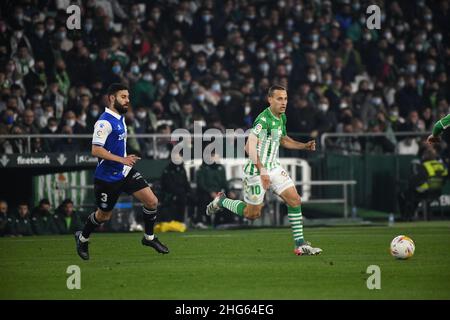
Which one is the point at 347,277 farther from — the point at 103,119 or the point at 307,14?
the point at 307,14

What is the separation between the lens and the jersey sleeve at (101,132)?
52.0 ft

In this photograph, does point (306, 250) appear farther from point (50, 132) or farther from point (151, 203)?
point (50, 132)

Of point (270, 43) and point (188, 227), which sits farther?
point (270, 43)

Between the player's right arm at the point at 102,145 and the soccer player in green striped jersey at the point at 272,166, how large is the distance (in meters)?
1.89

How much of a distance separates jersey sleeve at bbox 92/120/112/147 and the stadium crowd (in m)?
8.78

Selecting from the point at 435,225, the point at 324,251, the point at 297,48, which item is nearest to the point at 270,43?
the point at 297,48

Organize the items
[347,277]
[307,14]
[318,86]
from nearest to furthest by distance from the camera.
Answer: [347,277]
[318,86]
[307,14]

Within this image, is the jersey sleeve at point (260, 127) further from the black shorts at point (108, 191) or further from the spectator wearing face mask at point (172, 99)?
the spectator wearing face mask at point (172, 99)

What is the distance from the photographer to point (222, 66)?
30062 millimetres

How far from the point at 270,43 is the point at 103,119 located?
1536 centimetres

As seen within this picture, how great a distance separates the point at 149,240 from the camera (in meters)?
16.9

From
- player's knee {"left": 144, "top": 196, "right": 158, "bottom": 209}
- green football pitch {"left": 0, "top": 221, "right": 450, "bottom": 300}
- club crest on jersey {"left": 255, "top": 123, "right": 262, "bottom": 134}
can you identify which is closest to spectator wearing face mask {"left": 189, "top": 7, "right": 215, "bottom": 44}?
green football pitch {"left": 0, "top": 221, "right": 450, "bottom": 300}

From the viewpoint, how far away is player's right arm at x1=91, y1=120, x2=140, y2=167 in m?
15.4

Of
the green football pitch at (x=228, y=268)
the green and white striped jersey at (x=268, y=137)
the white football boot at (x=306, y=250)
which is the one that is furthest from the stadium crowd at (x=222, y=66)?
the white football boot at (x=306, y=250)
